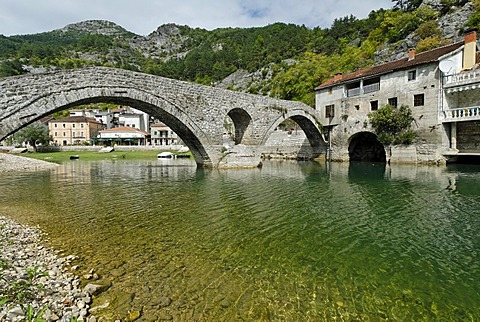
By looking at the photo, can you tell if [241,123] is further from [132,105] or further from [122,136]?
[122,136]

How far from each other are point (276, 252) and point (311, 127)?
24206 mm

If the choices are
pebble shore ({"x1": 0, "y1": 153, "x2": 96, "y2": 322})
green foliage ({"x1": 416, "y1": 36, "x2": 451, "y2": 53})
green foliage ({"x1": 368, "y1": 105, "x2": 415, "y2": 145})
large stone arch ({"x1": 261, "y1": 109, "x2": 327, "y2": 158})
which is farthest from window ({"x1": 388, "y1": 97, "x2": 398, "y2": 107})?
pebble shore ({"x1": 0, "y1": 153, "x2": 96, "y2": 322})

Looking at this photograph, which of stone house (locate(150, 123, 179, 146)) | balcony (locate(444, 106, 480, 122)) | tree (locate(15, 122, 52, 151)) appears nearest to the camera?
balcony (locate(444, 106, 480, 122))

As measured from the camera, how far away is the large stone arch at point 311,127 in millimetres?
25516

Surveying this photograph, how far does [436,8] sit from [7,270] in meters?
55.0

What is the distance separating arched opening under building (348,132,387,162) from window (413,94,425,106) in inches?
235

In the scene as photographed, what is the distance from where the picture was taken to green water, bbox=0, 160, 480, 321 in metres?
3.47

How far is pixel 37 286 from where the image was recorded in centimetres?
363

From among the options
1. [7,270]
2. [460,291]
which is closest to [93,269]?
[7,270]

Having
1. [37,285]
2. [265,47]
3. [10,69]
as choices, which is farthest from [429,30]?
[10,69]

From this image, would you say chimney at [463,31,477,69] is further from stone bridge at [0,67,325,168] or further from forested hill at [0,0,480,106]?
forested hill at [0,0,480,106]

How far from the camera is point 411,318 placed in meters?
3.21

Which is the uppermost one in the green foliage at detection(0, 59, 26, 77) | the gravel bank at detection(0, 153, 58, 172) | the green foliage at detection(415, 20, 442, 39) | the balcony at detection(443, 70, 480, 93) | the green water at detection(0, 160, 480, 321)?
the green foliage at detection(0, 59, 26, 77)

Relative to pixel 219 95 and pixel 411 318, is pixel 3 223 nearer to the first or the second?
pixel 411 318
